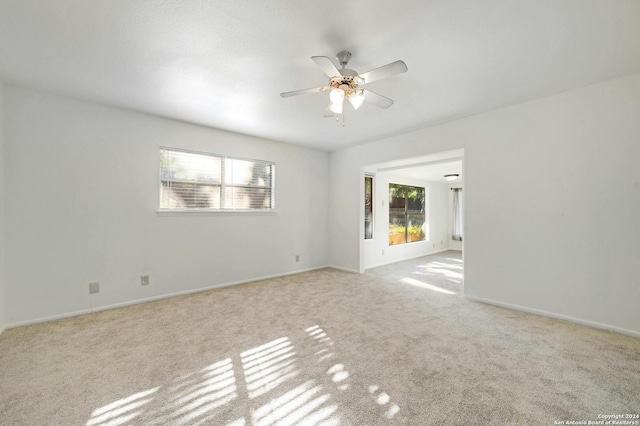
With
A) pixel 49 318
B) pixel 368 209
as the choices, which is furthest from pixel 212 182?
pixel 368 209

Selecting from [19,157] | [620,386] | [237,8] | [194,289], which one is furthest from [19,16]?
[620,386]

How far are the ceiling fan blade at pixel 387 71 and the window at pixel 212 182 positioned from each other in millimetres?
2869

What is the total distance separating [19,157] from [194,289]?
7.80ft

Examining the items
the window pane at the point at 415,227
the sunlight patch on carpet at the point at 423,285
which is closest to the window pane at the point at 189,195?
the sunlight patch on carpet at the point at 423,285

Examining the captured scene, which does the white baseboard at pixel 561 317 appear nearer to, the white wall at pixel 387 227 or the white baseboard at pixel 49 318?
the white wall at pixel 387 227

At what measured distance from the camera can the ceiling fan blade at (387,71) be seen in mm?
1792

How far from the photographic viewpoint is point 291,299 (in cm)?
354

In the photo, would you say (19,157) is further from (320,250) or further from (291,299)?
(320,250)

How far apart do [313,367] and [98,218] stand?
9.87ft

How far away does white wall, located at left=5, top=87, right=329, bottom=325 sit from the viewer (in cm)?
275

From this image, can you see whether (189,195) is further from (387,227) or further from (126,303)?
(387,227)

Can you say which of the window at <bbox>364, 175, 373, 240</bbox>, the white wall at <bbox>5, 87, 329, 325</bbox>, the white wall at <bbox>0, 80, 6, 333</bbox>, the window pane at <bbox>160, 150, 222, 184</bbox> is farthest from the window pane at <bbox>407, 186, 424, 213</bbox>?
the white wall at <bbox>0, 80, 6, 333</bbox>

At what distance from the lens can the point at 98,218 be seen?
3133 millimetres

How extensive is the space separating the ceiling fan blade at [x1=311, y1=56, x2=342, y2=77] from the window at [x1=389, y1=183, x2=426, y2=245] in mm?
4715
